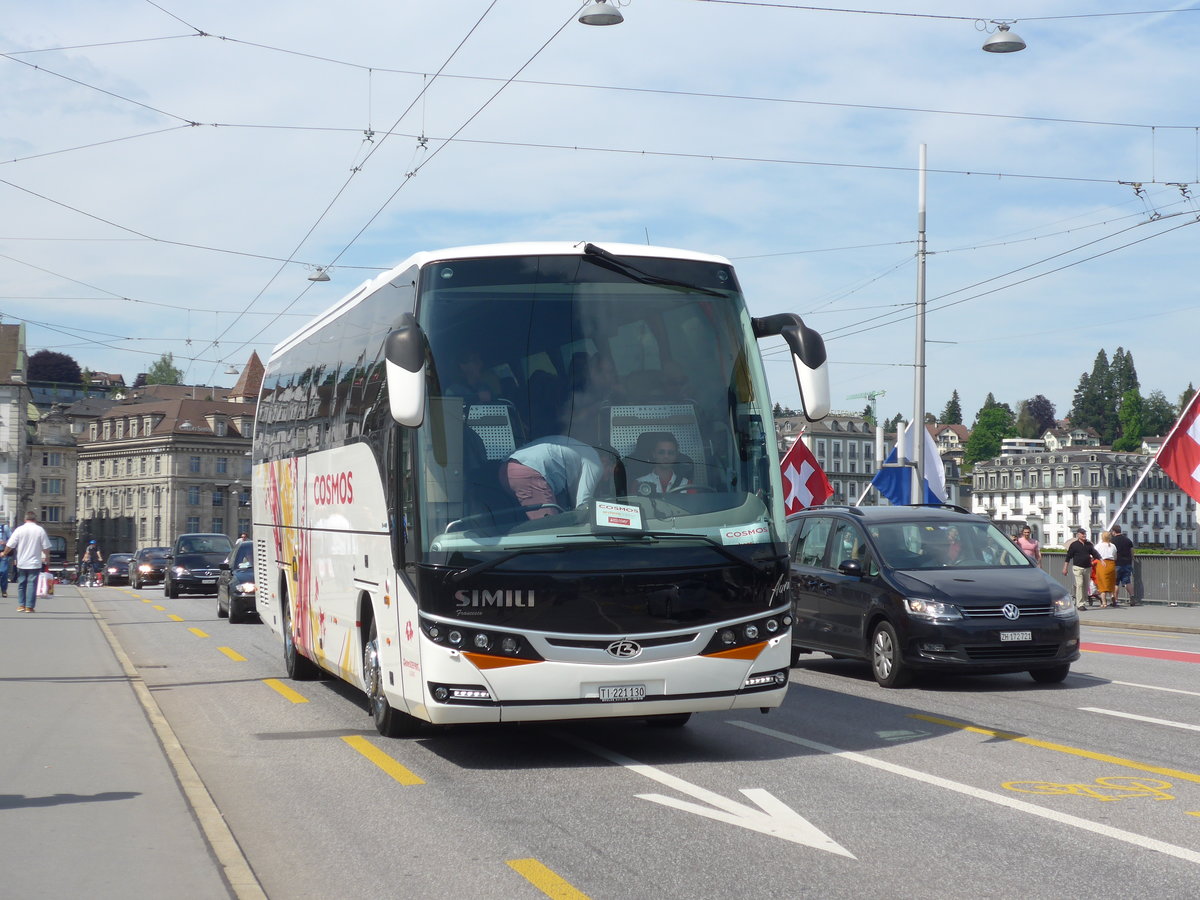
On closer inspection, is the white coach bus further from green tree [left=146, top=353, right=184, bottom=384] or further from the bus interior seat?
green tree [left=146, top=353, right=184, bottom=384]

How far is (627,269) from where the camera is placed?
9836mm

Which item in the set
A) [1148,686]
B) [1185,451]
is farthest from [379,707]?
[1185,451]

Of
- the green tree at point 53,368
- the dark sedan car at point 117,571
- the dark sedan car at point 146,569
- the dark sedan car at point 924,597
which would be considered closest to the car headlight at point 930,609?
the dark sedan car at point 924,597

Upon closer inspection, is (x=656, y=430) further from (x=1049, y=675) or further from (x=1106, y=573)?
(x=1106, y=573)

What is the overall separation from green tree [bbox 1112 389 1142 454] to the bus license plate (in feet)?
598

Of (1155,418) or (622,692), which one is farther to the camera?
(1155,418)

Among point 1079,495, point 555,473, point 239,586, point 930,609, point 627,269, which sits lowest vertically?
point 239,586

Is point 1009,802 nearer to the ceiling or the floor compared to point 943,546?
nearer to the floor

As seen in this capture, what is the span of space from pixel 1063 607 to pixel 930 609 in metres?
1.27

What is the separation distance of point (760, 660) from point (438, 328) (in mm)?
2947

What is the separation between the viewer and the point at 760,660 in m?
9.45

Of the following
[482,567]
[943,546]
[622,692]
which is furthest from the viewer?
[943,546]

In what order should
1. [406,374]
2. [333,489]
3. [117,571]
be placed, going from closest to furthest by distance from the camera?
[406,374]
[333,489]
[117,571]

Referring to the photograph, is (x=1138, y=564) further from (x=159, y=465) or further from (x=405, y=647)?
(x=159, y=465)
